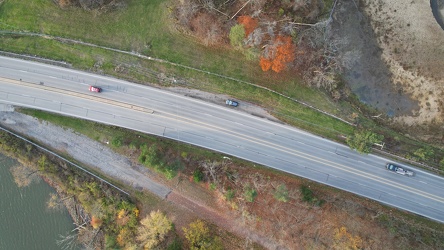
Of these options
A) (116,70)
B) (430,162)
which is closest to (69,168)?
(116,70)

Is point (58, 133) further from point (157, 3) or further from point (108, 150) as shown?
point (157, 3)

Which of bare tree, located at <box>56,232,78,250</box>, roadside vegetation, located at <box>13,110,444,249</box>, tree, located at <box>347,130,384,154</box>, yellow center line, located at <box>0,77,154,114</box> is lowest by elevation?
bare tree, located at <box>56,232,78,250</box>

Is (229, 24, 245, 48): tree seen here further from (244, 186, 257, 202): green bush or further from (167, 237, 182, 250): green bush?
(167, 237, 182, 250): green bush

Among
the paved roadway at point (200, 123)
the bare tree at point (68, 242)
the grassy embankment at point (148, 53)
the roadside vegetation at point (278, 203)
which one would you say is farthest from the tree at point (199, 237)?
the grassy embankment at point (148, 53)

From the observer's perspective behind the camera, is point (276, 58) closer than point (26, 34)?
Yes

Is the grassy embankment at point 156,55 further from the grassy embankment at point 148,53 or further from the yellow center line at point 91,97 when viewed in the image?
the yellow center line at point 91,97

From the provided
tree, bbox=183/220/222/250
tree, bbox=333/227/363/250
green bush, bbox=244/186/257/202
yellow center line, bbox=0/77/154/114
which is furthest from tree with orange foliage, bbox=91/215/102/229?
tree, bbox=333/227/363/250
